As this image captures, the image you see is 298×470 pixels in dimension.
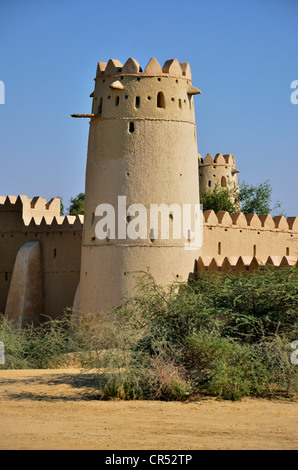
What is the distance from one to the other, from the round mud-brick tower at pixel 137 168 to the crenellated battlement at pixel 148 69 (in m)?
0.03

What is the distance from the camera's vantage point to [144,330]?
Result: 47.3ft

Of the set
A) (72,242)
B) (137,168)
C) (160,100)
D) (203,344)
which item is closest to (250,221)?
(137,168)

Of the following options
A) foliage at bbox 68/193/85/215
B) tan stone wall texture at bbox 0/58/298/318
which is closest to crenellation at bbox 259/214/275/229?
tan stone wall texture at bbox 0/58/298/318

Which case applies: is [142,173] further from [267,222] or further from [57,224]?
[57,224]

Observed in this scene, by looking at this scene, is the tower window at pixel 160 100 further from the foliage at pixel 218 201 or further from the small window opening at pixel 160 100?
the foliage at pixel 218 201

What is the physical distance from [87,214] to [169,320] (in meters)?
8.06

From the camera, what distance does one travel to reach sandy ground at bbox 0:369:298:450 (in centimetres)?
1004

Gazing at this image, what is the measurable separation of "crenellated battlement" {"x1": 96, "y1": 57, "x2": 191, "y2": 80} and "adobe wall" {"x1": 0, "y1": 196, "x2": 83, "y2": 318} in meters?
5.06

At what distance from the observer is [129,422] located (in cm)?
1127

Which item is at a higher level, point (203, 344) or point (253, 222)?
point (253, 222)

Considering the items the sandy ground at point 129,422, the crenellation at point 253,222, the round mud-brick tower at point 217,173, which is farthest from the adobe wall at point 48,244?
the sandy ground at point 129,422

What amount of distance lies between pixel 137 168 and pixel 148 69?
2.61 m

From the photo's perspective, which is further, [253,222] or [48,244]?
[48,244]
